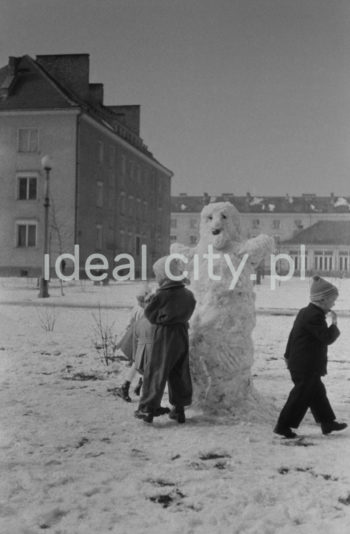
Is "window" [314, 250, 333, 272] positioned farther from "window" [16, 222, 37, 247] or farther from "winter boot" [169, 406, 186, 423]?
"winter boot" [169, 406, 186, 423]

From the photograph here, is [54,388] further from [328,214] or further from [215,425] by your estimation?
[328,214]

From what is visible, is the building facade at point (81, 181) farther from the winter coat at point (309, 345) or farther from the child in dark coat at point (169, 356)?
the winter coat at point (309, 345)

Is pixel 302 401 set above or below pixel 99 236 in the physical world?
below

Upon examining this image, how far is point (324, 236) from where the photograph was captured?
48.6 meters

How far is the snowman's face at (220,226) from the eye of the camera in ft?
16.5

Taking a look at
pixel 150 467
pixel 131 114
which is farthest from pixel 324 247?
pixel 150 467

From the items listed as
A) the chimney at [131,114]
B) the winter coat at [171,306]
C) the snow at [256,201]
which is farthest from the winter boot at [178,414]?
the snow at [256,201]

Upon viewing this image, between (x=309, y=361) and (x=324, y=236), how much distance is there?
45.7 m

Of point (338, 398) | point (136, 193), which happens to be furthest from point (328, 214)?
point (338, 398)

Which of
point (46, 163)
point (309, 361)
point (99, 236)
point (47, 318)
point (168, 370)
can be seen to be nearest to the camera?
point (309, 361)

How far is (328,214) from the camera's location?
64.6 metres

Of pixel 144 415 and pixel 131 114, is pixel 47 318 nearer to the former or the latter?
pixel 131 114

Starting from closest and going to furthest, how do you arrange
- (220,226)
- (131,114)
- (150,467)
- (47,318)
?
(150,467), (220,226), (131,114), (47,318)

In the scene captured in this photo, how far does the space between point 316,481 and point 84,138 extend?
29.1 feet
